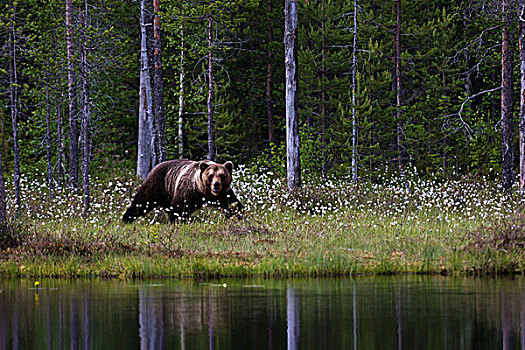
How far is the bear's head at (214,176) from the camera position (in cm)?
1817

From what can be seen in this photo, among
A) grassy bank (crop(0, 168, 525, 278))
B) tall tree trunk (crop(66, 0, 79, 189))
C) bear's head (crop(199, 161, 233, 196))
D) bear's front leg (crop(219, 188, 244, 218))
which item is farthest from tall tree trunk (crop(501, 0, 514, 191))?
tall tree trunk (crop(66, 0, 79, 189))

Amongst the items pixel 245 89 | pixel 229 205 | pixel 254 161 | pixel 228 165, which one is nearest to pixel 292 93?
pixel 228 165

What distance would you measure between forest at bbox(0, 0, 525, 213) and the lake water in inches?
444

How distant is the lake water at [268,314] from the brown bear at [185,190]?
6.60 meters

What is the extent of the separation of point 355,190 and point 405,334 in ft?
50.4

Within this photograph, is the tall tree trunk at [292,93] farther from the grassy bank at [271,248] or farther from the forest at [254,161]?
the grassy bank at [271,248]

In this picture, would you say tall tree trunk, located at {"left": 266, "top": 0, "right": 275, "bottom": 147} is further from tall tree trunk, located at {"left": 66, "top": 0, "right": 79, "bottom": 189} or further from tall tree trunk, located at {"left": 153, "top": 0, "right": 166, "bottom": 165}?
tall tree trunk, located at {"left": 66, "top": 0, "right": 79, "bottom": 189}

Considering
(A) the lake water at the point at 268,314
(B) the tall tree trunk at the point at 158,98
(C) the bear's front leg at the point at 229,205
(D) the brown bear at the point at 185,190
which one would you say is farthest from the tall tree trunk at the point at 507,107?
(A) the lake water at the point at 268,314

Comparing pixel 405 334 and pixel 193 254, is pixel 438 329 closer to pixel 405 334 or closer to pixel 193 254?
pixel 405 334

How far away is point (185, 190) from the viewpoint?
61.7 ft

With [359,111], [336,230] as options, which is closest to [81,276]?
[336,230]

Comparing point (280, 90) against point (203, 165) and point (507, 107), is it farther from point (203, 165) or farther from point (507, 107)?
point (203, 165)

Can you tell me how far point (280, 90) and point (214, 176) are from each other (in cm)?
2570

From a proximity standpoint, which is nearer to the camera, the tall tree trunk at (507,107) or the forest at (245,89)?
the tall tree trunk at (507,107)
